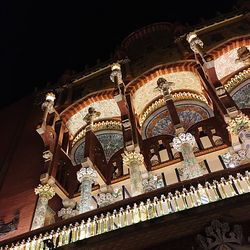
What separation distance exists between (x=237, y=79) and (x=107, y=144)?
463 cm

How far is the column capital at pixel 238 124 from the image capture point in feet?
27.4

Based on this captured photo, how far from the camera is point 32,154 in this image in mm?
12055

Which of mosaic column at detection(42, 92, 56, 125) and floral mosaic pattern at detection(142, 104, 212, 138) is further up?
mosaic column at detection(42, 92, 56, 125)

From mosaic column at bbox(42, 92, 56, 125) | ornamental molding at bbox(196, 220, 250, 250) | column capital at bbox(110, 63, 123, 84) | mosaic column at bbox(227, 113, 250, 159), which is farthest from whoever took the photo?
mosaic column at bbox(42, 92, 56, 125)

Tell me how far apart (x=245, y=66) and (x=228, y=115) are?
339cm

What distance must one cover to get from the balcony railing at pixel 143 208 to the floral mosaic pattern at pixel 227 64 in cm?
571

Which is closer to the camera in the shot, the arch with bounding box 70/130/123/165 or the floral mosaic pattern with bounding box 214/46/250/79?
the floral mosaic pattern with bounding box 214/46/250/79

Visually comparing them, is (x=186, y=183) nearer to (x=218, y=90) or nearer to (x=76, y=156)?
(x=218, y=90)

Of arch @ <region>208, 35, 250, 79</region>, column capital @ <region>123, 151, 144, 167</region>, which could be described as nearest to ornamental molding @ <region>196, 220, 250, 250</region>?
column capital @ <region>123, 151, 144, 167</region>

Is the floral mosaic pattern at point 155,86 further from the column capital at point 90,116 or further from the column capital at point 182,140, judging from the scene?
the column capital at point 182,140

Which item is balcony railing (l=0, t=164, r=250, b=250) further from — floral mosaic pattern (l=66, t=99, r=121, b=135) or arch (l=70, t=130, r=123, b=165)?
floral mosaic pattern (l=66, t=99, r=121, b=135)

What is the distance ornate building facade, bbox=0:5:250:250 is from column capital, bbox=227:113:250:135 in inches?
1.1

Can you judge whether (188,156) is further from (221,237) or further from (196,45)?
(196,45)

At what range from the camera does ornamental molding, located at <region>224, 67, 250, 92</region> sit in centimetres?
1132
